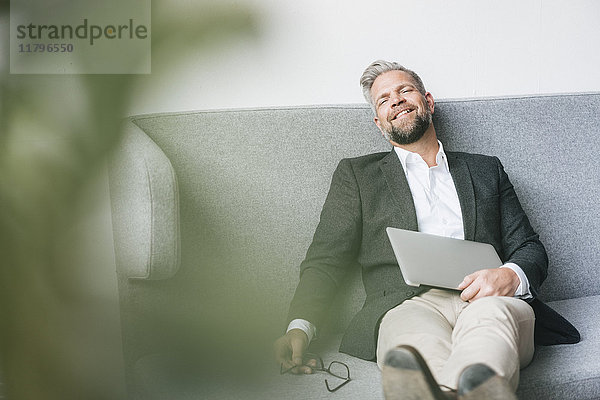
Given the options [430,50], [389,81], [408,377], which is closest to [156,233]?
[408,377]

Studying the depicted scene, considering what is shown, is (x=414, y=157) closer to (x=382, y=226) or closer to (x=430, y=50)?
(x=382, y=226)

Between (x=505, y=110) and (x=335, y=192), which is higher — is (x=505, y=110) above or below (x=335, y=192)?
above

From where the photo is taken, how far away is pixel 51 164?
0.86 feet

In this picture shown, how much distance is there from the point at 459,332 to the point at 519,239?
1.72 feet

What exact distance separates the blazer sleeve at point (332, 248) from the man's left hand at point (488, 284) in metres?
0.33

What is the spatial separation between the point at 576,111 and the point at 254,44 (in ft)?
6.56

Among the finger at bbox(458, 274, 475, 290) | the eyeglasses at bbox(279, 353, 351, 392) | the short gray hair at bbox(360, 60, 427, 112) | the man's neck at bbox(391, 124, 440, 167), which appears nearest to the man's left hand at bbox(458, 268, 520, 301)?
the finger at bbox(458, 274, 475, 290)

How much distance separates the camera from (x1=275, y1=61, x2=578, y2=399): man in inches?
54.5

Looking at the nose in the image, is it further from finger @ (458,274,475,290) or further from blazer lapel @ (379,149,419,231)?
finger @ (458,274,475,290)

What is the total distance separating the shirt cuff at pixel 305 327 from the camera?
1.52 metres

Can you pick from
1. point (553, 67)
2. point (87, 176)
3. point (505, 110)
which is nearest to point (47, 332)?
point (87, 176)

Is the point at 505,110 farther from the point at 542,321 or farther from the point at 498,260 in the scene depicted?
the point at 542,321

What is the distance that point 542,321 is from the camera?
157 cm

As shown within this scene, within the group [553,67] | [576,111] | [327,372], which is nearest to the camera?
[327,372]
